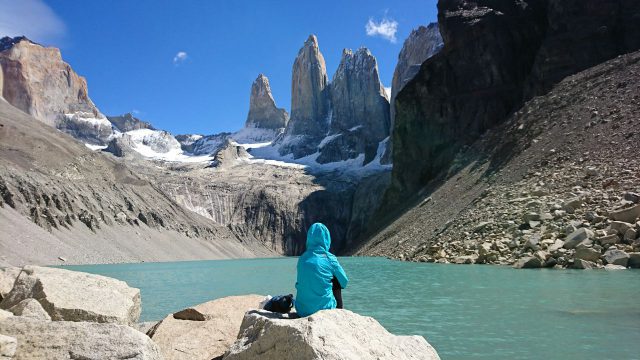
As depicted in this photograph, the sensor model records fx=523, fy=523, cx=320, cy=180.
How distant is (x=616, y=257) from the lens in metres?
21.7

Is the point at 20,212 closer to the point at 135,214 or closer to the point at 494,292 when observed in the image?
the point at 135,214

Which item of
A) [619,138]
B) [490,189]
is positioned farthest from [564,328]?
[490,189]

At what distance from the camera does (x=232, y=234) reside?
13438 centimetres

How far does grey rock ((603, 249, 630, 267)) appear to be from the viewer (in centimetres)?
2147

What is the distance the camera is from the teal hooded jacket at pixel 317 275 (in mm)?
7793

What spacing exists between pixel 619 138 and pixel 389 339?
115 ft

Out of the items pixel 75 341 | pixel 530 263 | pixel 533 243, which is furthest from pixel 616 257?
pixel 75 341

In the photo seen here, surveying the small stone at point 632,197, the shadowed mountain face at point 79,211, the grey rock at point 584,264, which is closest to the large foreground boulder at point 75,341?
the grey rock at point 584,264

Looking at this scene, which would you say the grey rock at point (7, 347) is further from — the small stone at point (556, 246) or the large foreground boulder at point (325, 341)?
the small stone at point (556, 246)

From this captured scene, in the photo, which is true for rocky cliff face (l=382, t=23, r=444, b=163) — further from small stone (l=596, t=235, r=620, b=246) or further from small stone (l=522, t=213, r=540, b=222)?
small stone (l=596, t=235, r=620, b=246)

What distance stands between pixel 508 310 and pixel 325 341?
9810 mm

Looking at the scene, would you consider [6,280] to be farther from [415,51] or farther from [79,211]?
[415,51]

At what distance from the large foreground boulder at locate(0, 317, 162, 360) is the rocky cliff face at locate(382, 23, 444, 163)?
490 feet

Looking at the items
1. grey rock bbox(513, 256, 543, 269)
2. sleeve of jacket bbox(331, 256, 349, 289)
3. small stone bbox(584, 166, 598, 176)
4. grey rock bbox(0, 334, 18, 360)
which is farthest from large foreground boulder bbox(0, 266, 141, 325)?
small stone bbox(584, 166, 598, 176)
